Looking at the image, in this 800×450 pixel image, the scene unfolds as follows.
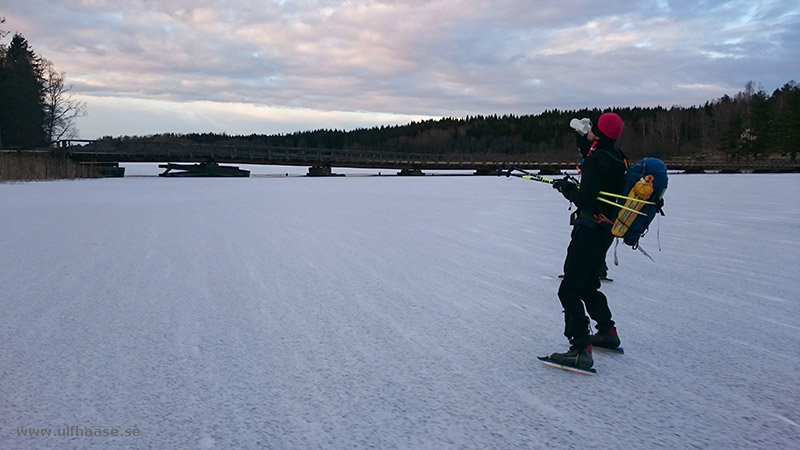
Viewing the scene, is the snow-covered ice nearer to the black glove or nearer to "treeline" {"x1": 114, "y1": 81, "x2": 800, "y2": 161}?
the black glove

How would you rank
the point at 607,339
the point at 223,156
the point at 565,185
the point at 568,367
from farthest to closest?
the point at 223,156 → the point at 607,339 → the point at 565,185 → the point at 568,367

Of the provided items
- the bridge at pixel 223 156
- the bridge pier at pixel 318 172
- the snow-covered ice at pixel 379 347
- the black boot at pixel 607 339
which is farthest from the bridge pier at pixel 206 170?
the black boot at pixel 607 339

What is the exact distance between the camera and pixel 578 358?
3.68 metres

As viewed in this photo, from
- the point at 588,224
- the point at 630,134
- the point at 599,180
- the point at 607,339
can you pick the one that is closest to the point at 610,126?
the point at 599,180

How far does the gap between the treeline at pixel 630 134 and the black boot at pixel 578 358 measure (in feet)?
263

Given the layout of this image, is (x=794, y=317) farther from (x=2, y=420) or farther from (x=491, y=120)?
(x=491, y=120)

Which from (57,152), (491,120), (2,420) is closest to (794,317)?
(2,420)

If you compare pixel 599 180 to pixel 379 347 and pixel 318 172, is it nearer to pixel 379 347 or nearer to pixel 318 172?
pixel 379 347

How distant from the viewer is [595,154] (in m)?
3.66

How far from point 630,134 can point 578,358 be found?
389ft

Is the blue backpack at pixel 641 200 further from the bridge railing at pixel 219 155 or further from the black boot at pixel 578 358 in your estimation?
the bridge railing at pixel 219 155

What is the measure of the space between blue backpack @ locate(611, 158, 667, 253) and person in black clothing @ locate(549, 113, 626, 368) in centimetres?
8

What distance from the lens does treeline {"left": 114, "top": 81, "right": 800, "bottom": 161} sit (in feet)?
256

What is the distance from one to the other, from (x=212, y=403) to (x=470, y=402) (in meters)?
1.45
